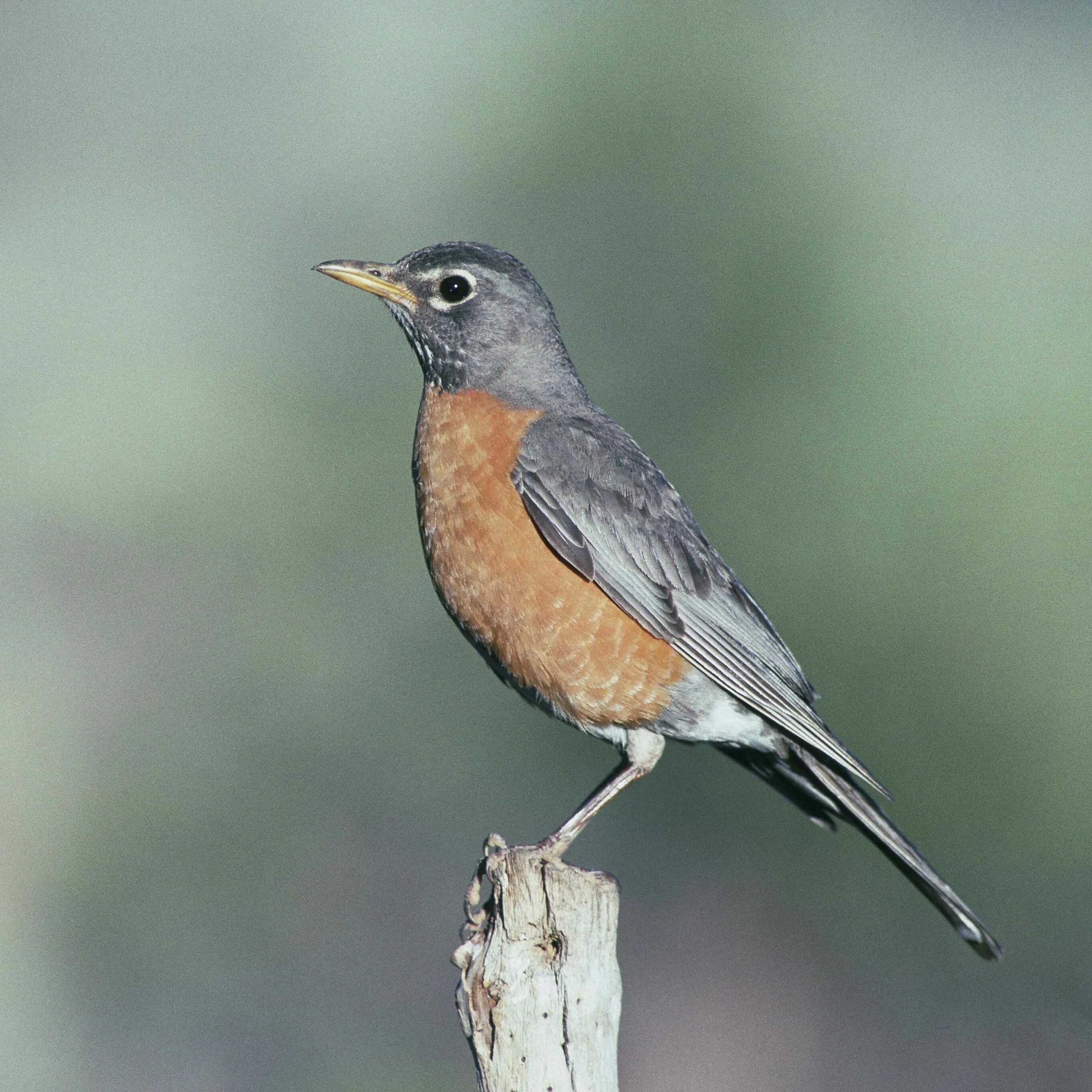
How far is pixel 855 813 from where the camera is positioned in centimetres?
509

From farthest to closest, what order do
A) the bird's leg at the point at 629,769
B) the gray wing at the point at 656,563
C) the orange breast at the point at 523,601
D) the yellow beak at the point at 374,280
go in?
the yellow beak at the point at 374,280 < the bird's leg at the point at 629,769 < the gray wing at the point at 656,563 < the orange breast at the point at 523,601

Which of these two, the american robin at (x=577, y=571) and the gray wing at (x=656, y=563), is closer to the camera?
the american robin at (x=577, y=571)

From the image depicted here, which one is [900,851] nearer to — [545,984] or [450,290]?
[545,984]

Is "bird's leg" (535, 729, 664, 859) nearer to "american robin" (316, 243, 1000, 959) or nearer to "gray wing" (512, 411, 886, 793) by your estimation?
"american robin" (316, 243, 1000, 959)

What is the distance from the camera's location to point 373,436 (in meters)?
13.4

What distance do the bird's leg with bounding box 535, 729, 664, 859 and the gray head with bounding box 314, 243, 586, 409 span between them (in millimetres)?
1437

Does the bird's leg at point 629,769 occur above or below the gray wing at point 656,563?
below

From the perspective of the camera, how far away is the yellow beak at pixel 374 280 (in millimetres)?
5480

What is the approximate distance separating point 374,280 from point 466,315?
1.36ft

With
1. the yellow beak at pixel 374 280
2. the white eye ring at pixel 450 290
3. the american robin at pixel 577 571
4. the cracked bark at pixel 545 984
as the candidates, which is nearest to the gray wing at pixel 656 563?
the american robin at pixel 577 571

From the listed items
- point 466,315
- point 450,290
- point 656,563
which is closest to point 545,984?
point 656,563

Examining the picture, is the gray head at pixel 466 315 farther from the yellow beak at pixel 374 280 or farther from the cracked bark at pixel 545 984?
the cracked bark at pixel 545 984

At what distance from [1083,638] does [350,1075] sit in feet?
22.5

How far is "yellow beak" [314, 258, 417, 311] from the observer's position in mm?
5480
